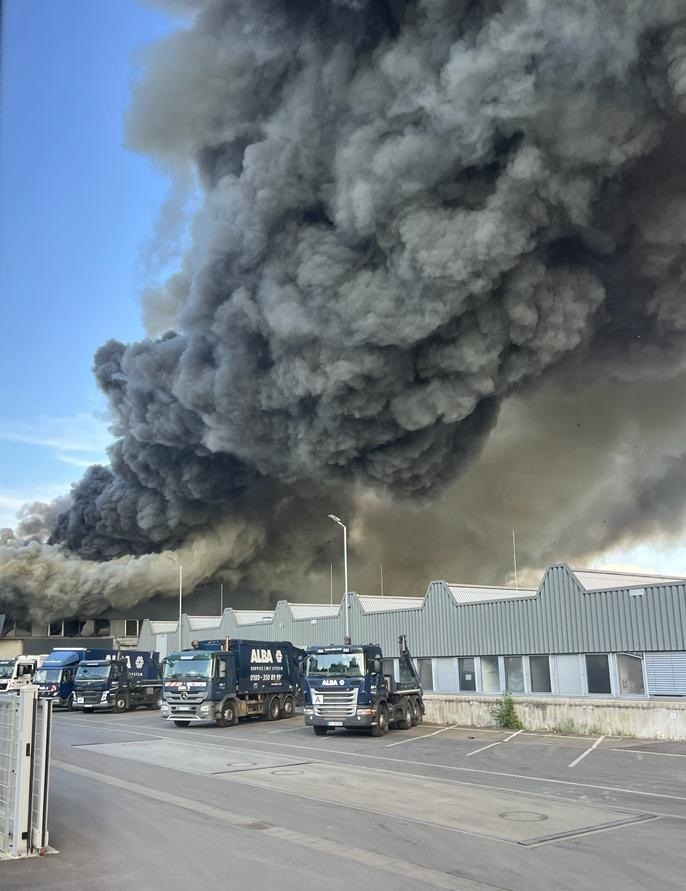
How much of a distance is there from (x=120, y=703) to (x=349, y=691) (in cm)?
1523

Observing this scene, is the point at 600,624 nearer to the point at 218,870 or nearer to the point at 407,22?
the point at 218,870

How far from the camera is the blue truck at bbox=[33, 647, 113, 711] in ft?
110

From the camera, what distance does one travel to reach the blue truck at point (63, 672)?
33.4 meters

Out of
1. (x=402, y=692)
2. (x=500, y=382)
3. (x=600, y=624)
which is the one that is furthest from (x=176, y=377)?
(x=600, y=624)

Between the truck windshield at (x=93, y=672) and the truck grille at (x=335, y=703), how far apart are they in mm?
13821

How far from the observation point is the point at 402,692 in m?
23.1

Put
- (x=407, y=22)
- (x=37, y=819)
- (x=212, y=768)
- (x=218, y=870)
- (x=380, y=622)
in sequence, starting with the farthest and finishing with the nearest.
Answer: (x=380, y=622) < (x=407, y=22) < (x=212, y=768) < (x=37, y=819) < (x=218, y=870)

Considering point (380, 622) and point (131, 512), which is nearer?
point (380, 622)

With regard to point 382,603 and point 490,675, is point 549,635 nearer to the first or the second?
point 490,675

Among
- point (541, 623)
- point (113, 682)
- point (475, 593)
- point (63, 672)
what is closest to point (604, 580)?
point (541, 623)

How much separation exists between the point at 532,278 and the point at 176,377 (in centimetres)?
1771

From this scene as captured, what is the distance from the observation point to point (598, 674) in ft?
72.2

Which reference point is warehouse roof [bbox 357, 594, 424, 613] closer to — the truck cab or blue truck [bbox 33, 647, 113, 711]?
blue truck [bbox 33, 647, 113, 711]

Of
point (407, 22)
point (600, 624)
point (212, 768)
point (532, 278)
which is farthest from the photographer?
point (532, 278)
